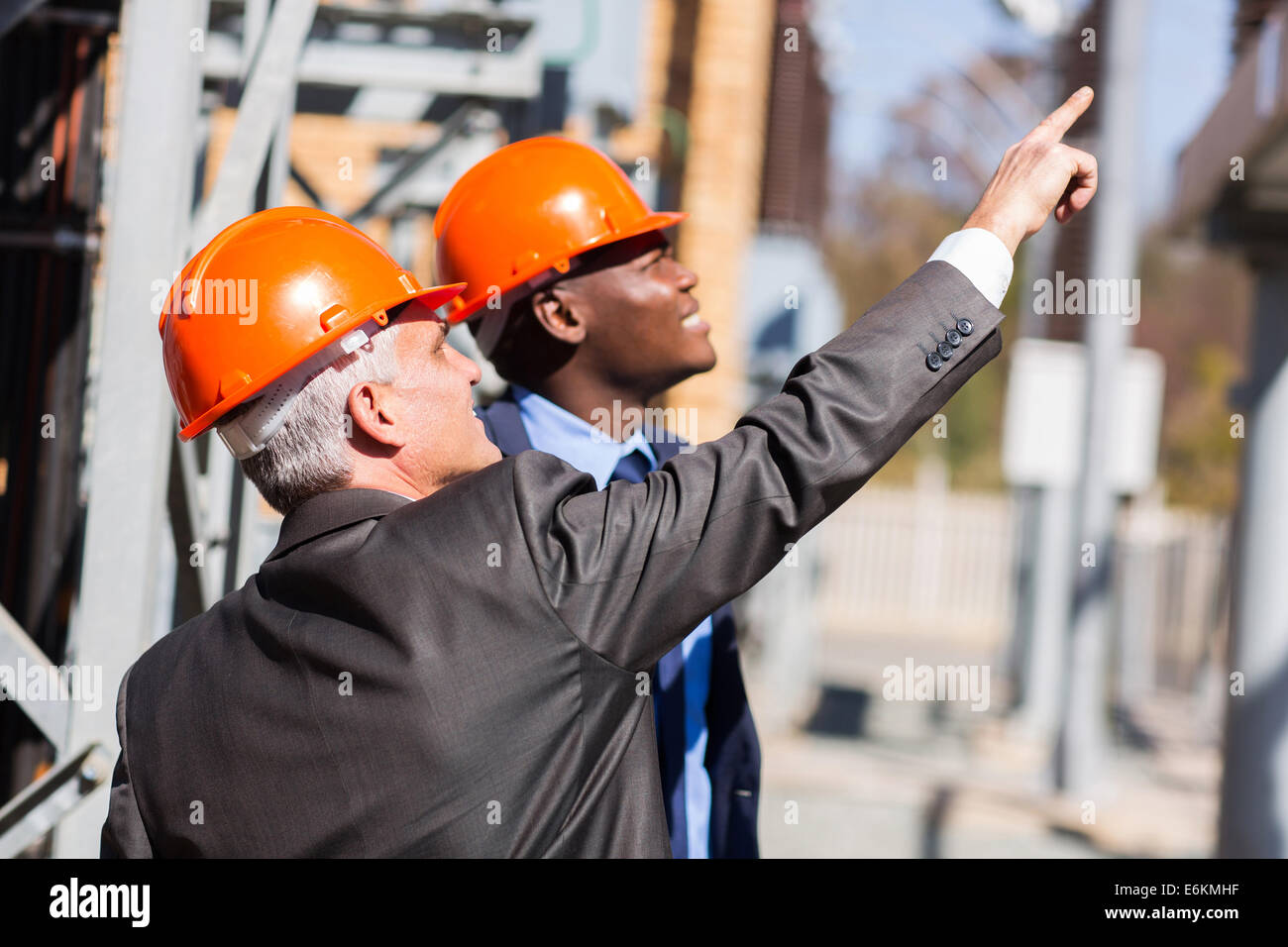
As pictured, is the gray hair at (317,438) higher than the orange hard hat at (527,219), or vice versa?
the orange hard hat at (527,219)

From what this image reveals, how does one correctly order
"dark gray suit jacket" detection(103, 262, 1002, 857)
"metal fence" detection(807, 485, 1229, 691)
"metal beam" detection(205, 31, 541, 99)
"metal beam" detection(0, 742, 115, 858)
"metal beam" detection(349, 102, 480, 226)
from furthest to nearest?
1. "metal fence" detection(807, 485, 1229, 691)
2. "metal beam" detection(349, 102, 480, 226)
3. "metal beam" detection(205, 31, 541, 99)
4. "metal beam" detection(0, 742, 115, 858)
5. "dark gray suit jacket" detection(103, 262, 1002, 857)

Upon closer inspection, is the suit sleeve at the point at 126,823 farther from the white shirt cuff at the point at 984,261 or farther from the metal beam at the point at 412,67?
the metal beam at the point at 412,67

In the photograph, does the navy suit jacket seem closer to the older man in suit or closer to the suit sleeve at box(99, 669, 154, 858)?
the older man in suit

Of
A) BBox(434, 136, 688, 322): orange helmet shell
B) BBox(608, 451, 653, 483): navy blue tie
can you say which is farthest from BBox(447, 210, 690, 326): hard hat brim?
BBox(608, 451, 653, 483): navy blue tie

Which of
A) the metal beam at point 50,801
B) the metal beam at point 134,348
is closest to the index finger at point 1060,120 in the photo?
the metal beam at point 134,348

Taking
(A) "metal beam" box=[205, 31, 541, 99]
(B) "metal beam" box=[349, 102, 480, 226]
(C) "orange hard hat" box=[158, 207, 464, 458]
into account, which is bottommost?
(C) "orange hard hat" box=[158, 207, 464, 458]

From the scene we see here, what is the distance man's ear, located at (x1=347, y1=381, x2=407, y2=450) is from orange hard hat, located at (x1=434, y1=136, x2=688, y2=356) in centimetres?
95

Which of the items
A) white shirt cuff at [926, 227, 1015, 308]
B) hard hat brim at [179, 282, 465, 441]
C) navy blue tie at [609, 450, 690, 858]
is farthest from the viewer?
navy blue tie at [609, 450, 690, 858]

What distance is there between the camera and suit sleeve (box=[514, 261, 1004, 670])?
1.58 m

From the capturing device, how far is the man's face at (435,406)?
185 centimetres

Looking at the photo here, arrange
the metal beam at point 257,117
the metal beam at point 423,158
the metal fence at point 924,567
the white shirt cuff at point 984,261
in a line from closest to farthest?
1. the white shirt cuff at point 984,261
2. the metal beam at point 257,117
3. the metal beam at point 423,158
4. the metal fence at point 924,567

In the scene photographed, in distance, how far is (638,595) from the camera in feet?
5.22

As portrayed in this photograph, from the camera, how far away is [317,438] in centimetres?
181
